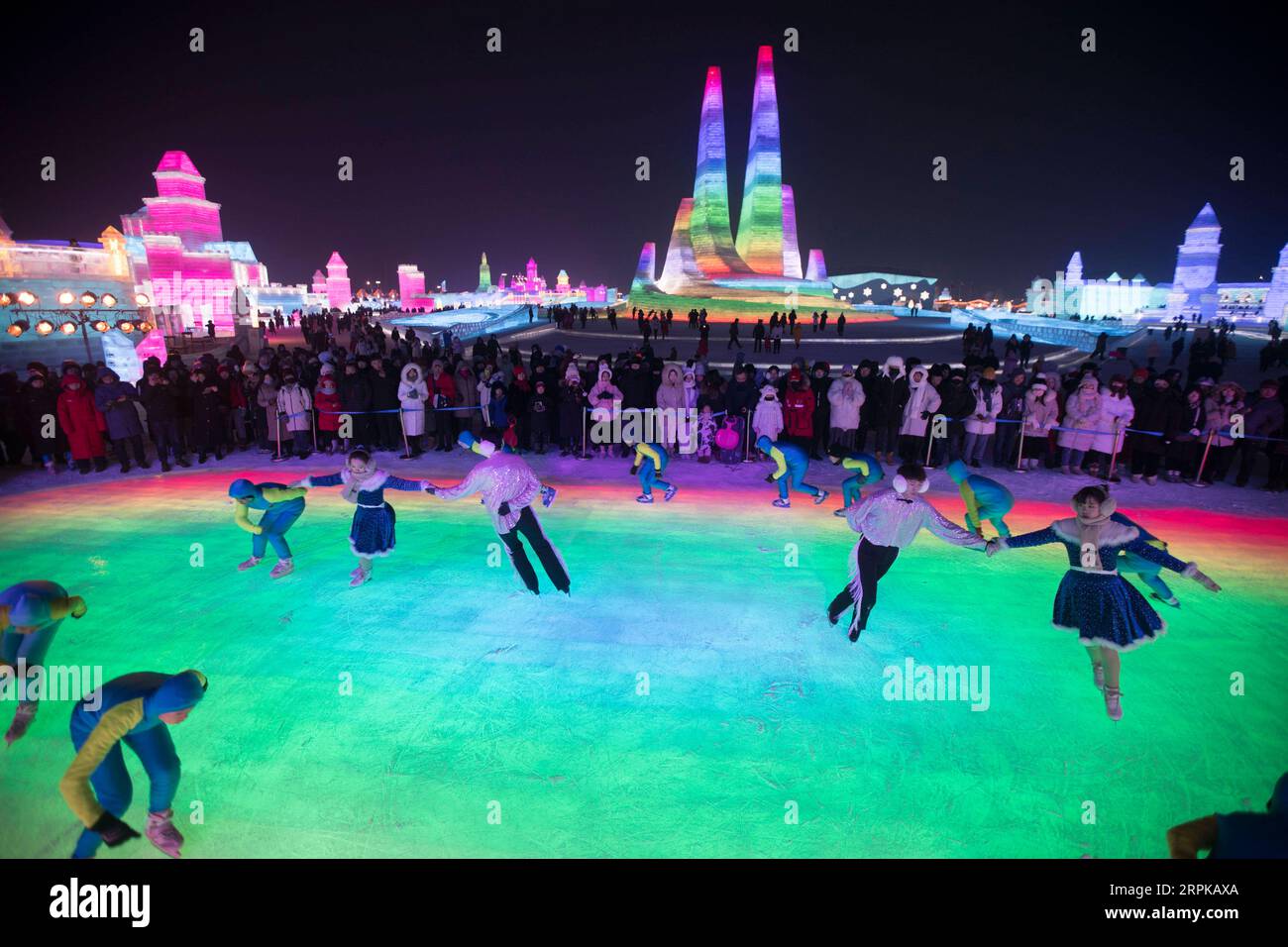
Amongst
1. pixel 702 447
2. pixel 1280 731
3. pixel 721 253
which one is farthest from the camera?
pixel 721 253

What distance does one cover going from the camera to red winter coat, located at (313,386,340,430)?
33.0ft

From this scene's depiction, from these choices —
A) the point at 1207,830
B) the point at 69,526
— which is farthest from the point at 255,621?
the point at 1207,830

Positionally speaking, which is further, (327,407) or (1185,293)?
(1185,293)

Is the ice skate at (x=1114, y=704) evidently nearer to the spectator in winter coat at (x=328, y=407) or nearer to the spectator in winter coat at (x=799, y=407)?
the spectator in winter coat at (x=799, y=407)

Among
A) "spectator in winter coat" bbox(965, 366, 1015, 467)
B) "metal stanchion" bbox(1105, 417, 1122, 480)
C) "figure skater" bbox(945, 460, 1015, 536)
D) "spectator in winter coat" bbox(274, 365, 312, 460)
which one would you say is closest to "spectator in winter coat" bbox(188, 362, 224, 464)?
"spectator in winter coat" bbox(274, 365, 312, 460)

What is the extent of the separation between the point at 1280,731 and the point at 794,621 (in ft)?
9.64

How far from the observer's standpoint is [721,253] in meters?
44.4

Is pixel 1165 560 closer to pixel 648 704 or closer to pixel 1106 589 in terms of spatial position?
pixel 1106 589

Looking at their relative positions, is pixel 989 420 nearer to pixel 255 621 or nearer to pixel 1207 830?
pixel 1207 830

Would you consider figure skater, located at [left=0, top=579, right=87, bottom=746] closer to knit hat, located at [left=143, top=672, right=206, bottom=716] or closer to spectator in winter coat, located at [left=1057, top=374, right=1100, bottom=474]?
knit hat, located at [left=143, top=672, right=206, bottom=716]

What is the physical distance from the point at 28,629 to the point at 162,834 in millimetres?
1520

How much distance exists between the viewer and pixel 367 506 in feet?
17.8

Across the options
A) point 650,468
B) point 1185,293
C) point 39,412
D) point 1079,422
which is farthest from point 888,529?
point 1185,293

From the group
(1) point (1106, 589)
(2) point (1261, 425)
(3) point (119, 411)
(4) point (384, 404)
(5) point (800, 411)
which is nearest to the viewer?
(1) point (1106, 589)
